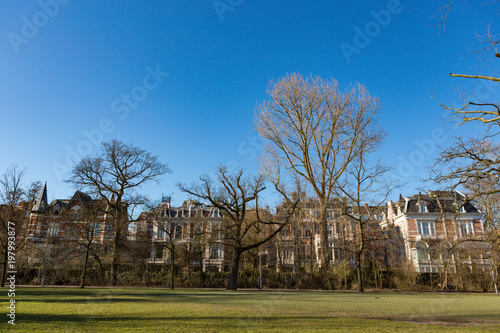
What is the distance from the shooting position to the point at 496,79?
6.55 m

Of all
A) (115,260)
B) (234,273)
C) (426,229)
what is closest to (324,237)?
(234,273)

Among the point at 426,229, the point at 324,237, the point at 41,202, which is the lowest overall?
the point at 324,237

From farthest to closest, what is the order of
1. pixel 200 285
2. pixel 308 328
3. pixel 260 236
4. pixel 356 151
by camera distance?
pixel 260 236 → pixel 200 285 → pixel 356 151 → pixel 308 328

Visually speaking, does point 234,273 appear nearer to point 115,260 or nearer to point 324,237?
point 324,237

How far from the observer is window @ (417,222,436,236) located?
50141 mm

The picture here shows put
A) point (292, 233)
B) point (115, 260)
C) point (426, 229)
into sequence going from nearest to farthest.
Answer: point (115, 260) < point (292, 233) < point (426, 229)

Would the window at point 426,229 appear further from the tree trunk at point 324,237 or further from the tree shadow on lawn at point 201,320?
the tree shadow on lawn at point 201,320

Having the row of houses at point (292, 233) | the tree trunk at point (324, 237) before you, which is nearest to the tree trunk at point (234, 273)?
the tree trunk at point (324, 237)

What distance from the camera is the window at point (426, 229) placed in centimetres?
5014

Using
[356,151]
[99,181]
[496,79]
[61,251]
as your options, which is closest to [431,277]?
[356,151]

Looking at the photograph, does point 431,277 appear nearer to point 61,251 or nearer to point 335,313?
point 335,313

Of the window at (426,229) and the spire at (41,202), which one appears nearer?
the window at (426,229)

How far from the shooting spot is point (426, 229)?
50.6 m

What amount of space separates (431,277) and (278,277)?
46.2ft
